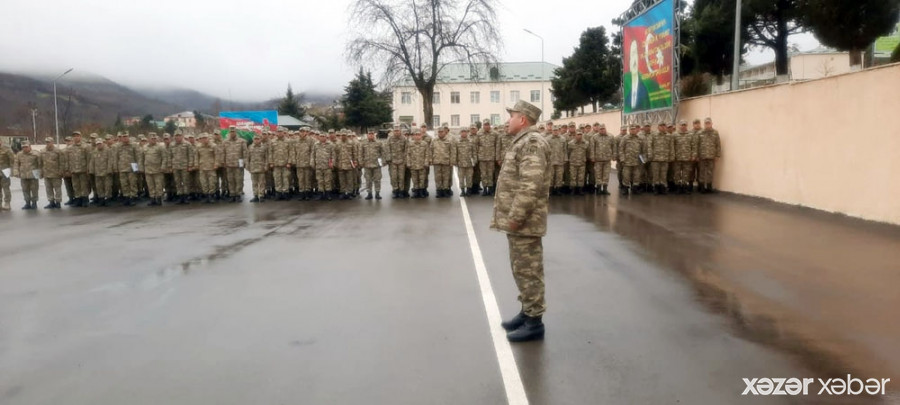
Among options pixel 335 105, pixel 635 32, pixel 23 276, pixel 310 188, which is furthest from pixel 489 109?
pixel 23 276

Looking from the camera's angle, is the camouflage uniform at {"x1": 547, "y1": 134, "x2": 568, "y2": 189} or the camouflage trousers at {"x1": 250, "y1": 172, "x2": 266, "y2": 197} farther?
the camouflage trousers at {"x1": 250, "y1": 172, "x2": 266, "y2": 197}

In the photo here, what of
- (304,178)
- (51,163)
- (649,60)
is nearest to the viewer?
(51,163)

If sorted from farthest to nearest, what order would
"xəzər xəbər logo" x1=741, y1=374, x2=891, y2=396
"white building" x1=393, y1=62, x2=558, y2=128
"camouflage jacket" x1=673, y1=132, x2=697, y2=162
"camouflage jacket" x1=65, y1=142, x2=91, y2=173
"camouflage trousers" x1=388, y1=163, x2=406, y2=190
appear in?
"white building" x1=393, y1=62, x2=558, y2=128
"camouflage jacket" x1=65, y1=142, x2=91, y2=173
"camouflage trousers" x1=388, y1=163, x2=406, y2=190
"camouflage jacket" x1=673, y1=132, x2=697, y2=162
"xəzər xəbər logo" x1=741, y1=374, x2=891, y2=396

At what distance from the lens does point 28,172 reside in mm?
16688

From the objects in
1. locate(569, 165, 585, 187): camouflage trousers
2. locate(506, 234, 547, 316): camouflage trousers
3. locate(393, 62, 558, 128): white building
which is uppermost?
locate(393, 62, 558, 128): white building

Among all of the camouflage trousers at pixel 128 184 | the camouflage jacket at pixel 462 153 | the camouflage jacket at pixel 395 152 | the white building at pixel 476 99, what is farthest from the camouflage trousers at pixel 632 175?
the white building at pixel 476 99

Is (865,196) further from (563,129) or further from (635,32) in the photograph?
(635,32)

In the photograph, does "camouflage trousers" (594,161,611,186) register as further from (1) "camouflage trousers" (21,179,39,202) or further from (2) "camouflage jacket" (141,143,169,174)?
(1) "camouflage trousers" (21,179,39,202)

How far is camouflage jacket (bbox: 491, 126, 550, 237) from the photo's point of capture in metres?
5.19

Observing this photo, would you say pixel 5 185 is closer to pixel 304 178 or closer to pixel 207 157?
pixel 207 157

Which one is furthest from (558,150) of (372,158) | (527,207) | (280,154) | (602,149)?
(527,207)

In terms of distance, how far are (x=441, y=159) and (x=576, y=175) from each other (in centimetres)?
337

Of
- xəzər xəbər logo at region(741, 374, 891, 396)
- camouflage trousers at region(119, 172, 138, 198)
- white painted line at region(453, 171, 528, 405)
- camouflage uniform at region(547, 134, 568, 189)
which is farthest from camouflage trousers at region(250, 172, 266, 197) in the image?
xəzər xəbər logo at region(741, 374, 891, 396)

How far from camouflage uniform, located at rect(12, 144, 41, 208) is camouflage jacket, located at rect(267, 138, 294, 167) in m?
5.60
